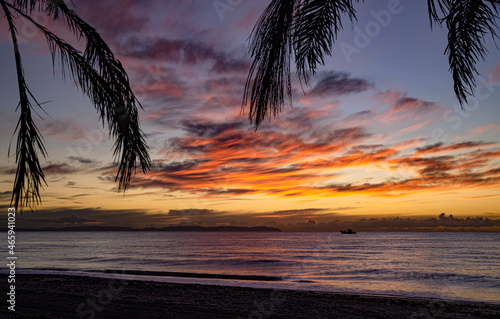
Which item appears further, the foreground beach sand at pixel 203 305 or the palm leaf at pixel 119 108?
the foreground beach sand at pixel 203 305

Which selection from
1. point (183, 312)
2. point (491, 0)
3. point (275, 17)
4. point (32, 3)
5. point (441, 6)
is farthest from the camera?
point (183, 312)

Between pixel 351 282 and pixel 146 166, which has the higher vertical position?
pixel 146 166

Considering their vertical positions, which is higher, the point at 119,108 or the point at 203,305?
the point at 119,108

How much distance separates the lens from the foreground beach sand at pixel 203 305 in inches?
382

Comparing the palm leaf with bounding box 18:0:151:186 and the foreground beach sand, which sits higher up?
the palm leaf with bounding box 18:0:151:186

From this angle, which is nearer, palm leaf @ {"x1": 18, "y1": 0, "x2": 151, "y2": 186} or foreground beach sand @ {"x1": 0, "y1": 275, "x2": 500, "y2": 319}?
palm leaf @ {"x1": 18, "y1": 0, "x2": 151, "y2": 186}

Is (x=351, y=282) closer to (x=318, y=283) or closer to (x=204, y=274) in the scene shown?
(x=318, y=283)

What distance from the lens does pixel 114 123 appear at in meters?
3.97

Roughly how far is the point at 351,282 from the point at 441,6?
21724 mm

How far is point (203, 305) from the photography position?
1120 cm

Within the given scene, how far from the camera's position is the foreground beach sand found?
382 inches

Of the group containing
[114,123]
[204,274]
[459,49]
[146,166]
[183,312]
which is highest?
[459,49]

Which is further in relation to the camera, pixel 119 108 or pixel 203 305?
pixel 203 305

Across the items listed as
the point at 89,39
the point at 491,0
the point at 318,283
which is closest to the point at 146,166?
the point at 89,39
